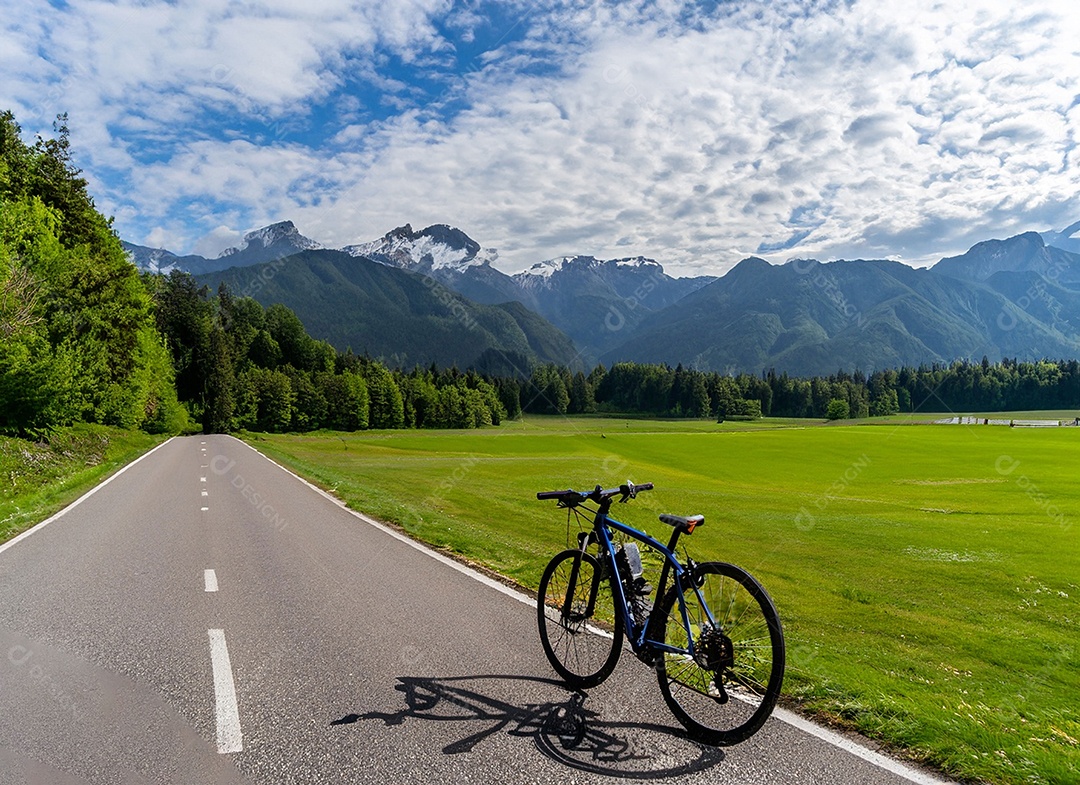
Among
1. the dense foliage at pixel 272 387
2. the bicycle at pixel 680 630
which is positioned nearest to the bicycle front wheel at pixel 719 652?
the bicycle at pixel 680 630

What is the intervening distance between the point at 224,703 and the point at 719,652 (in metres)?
4.30

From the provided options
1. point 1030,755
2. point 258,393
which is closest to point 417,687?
point 1030,755

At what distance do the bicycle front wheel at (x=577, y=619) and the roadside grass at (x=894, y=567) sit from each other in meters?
0.67

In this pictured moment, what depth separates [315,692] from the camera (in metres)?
5.57

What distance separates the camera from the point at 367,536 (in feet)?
45.0

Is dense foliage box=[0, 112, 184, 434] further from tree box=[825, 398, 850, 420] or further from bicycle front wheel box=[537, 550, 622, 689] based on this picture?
tree box=[825, 398, 850, 420]

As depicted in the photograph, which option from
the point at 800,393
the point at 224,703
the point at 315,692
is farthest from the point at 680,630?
the point at 800,393

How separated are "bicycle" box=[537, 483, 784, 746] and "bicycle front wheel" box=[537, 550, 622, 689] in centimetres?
1

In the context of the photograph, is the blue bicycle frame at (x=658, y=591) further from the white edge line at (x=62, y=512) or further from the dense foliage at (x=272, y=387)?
the dense foliage at (x=272, y=387)

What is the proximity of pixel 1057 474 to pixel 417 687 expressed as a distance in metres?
53.3

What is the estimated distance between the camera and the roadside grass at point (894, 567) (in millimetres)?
5266

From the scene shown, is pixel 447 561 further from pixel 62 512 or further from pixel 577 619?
pixel 62 512

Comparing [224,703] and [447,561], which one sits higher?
[224,703]

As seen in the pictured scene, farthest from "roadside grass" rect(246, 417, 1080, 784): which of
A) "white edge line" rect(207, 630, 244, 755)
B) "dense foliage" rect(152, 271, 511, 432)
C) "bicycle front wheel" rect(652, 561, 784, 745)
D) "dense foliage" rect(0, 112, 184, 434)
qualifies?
"dense foliage" rect(152, 271, 511, 432)
